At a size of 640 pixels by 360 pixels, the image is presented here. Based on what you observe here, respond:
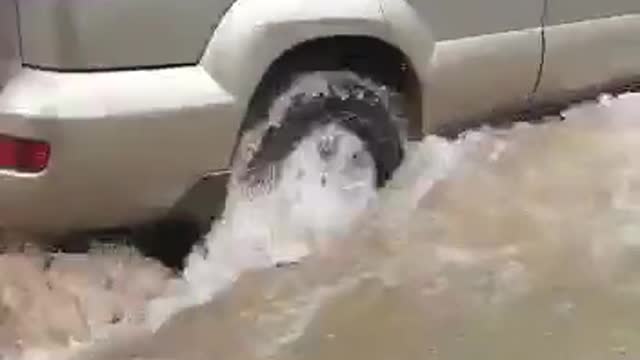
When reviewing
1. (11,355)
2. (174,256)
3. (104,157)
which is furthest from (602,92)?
(11,355)

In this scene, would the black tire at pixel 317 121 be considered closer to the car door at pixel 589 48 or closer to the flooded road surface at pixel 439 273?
the flooded road surface at pixel 439 273

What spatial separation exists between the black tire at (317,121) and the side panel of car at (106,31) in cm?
45

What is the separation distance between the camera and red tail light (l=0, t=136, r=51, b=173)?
4.06 meters

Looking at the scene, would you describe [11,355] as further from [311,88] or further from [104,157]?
[311,88]

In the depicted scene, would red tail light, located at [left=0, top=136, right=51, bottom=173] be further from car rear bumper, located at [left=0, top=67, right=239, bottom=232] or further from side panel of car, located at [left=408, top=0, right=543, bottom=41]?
side panel of car, located at [left=408, top=0, right=543, bottom=41]

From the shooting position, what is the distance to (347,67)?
4.71 metres

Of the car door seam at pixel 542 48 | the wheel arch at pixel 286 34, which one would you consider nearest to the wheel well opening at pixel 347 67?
the wheel arch at pixel 286 34

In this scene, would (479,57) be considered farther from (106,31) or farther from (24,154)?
(24,154)

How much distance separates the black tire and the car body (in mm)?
115

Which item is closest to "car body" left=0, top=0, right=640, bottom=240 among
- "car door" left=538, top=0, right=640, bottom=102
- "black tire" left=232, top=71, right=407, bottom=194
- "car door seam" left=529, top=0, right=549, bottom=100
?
"black tire" left=232, top=71, right=407, bottom=194

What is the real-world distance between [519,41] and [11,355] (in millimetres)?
2310

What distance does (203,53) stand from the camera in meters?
4.20

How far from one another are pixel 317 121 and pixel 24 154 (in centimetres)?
107

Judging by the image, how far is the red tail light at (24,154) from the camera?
406cm
